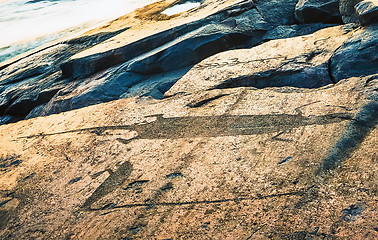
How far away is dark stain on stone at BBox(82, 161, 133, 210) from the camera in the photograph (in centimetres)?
169

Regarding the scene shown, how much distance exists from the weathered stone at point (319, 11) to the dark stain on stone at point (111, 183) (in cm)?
278

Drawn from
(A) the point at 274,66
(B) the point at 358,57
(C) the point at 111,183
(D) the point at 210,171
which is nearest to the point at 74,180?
(C) the point at 111,183

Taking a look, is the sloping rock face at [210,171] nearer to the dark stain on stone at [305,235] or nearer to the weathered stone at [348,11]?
the dark stain on stone at [305,235]

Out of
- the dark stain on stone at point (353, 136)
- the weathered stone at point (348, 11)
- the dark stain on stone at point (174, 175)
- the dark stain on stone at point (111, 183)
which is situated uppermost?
the weathered stone at point (348, 11)

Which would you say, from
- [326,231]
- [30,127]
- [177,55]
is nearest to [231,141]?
[326,231]

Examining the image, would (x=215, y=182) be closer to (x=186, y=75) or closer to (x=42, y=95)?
(x=186, y=75)

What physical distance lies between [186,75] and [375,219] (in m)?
2.08

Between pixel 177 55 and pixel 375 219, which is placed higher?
pixel 177 55

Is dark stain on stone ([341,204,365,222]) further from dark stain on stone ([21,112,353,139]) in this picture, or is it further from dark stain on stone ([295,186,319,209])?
dark stain on stone ([21,112,353,139])

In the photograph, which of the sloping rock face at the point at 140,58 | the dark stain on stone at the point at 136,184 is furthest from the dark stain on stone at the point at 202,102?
the dark stain on stone at the point at 136,184

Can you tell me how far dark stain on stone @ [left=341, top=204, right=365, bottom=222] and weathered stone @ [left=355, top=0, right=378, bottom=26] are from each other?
1837 millimetres

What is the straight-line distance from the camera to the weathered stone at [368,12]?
8.17 feet

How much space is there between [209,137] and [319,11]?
94.1 inches

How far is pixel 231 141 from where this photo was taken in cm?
190
